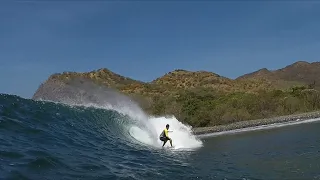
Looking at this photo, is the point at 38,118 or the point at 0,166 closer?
the point at 0,166

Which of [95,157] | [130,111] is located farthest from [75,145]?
[130,111]

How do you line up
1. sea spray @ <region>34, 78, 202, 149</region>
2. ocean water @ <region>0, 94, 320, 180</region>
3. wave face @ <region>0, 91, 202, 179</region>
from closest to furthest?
wave face @ <region>0, 91, 202, 179</region> → ocean water @ <region>0, 94, 320, 180</region> → sea spray @ <region>34, 78, 202, 149</region>

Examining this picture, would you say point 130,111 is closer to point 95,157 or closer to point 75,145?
point 75,145

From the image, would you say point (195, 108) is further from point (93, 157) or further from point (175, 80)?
point (175, 80)

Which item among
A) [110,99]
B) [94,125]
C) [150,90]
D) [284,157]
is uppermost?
[150,90]

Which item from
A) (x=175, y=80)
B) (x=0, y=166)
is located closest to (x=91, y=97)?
(x=0, y=166)

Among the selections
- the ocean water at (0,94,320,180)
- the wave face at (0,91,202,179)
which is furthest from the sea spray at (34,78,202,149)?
the ocean water at (0,94,320,180)

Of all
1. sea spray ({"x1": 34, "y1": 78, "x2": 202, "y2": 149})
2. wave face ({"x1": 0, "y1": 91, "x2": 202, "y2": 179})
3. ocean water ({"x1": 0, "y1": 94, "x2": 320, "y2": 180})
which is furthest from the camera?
sea spray ({"x1": 34, "y1": 78, "x2": 202, "y2": 149})

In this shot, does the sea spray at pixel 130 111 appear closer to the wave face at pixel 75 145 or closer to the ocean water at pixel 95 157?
the wave face at pixel 75 145

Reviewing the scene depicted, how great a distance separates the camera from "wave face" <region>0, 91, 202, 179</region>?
526 inches

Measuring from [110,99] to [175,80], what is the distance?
99.8 m

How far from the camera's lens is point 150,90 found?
382 feet

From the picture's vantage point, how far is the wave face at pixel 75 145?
13359 millimetres

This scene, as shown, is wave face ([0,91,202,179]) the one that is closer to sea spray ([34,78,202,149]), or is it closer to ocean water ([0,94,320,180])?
ocean water ([0,94,320,180])
